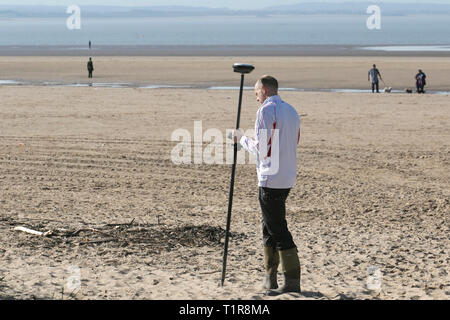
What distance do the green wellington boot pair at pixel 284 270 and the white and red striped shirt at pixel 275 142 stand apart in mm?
669

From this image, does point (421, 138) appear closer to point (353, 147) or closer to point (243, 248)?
point (353, 147)

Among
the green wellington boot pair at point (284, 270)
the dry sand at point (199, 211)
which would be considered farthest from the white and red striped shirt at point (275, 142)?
the dry sand at point (199, 211)

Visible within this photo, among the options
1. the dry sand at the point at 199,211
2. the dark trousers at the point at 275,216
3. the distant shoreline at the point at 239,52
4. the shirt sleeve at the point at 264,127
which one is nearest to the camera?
the shirt sleeve at the point at 264,127

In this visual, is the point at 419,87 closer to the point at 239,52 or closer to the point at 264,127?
the point at 264,127

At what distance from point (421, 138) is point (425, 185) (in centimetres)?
517

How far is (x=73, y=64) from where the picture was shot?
171 ft

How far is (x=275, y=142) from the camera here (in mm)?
6141

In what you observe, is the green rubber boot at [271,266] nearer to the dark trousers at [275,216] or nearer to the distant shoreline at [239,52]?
the dark trousers at [275,216]

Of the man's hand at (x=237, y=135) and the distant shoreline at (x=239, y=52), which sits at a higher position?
the distant shoreline at (x=239, y=52)

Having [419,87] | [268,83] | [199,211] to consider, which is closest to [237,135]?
[268,83]

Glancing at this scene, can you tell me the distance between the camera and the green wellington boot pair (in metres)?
6.41

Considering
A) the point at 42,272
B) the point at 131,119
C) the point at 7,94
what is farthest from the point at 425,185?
the point at 7,94

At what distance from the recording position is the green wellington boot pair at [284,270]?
641 cm
